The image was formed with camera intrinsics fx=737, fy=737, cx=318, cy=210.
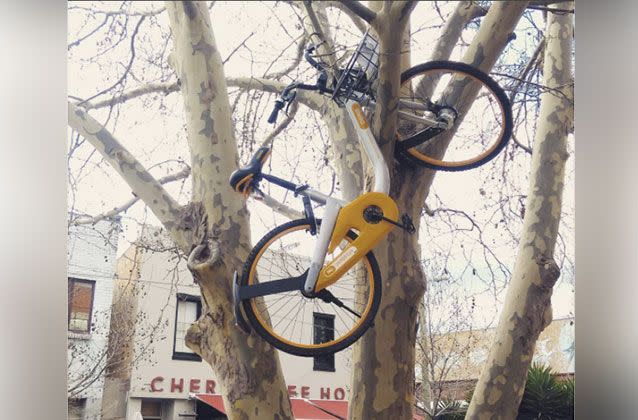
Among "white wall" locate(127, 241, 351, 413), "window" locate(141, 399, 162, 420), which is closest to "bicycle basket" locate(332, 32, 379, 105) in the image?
"white wall" locate(127, 241, 351, 413)

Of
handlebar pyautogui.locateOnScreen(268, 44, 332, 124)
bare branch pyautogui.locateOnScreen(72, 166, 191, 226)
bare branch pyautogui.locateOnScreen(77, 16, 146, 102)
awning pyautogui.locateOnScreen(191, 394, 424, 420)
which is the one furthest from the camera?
bare branch pyautogui.locateOnScreen(77, 16, 146, 102)

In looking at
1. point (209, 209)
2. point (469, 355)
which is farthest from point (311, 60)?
point (469, 355)

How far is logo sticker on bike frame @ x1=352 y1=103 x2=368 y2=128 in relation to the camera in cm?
254

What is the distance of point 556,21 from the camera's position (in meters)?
3.16

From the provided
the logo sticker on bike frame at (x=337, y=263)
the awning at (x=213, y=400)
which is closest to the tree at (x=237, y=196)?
the awning at (x=213, y=400)

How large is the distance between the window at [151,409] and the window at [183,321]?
19 cm

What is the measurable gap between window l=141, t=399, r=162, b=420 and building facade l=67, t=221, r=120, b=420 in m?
0.17

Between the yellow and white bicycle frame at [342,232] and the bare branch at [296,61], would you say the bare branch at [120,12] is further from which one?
the yellow and white bicycle frame at [342,232]

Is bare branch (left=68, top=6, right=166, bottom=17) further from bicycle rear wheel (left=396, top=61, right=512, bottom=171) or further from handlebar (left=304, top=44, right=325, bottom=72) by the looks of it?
bicycle rear wheel (left=396, top=61, right=512, bottom=171)

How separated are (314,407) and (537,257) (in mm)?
1088

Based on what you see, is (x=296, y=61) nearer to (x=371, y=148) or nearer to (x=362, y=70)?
(x=362, y=70)

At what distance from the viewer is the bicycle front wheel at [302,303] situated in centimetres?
235
